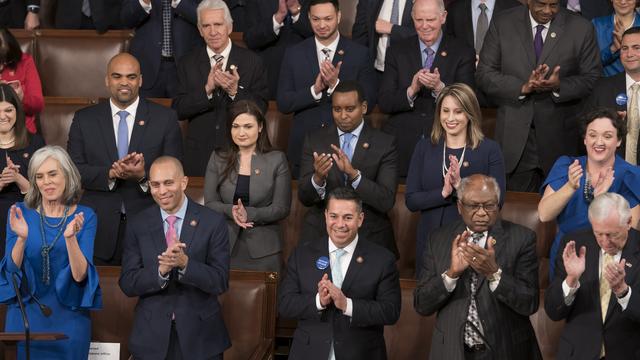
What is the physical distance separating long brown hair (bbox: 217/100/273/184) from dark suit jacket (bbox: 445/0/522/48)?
1612mm

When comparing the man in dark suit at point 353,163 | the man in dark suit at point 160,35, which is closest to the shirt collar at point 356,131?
the man in dark suit at point 353,163

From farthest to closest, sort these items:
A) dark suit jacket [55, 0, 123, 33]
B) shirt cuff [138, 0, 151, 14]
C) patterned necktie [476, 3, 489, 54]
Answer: dark suit jacket [55, 0, 123, 33] < shirt cuff [138, 0, 151, 14] < patterned necktie [476, 3, 489, 54]

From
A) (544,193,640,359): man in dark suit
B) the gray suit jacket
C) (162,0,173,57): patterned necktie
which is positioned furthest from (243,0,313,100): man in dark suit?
(544,193,640,359): man in dark suit

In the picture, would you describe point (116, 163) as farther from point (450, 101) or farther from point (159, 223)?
point (450, 101)

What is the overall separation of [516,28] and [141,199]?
1946 millimetres

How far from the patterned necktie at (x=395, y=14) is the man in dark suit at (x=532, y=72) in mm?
743

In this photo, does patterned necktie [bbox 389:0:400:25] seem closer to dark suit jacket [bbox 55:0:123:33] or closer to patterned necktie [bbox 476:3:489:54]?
patterned necktie [bbox 476:3:489:54]

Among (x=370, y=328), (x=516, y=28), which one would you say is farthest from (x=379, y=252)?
(x=516, y=28)

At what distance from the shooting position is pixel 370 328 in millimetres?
4688

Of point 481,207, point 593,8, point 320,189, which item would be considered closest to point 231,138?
point 320,189

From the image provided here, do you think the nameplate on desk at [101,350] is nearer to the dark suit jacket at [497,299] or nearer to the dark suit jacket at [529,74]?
the dark suit jacket at [497,299]

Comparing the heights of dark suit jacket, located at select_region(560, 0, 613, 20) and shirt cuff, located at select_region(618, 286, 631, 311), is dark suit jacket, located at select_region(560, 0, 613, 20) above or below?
above

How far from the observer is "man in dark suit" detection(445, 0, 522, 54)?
21.7 ft

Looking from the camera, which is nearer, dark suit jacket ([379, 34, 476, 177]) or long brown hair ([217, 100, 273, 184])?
long brown hair ([217, 100, 273, 184])
